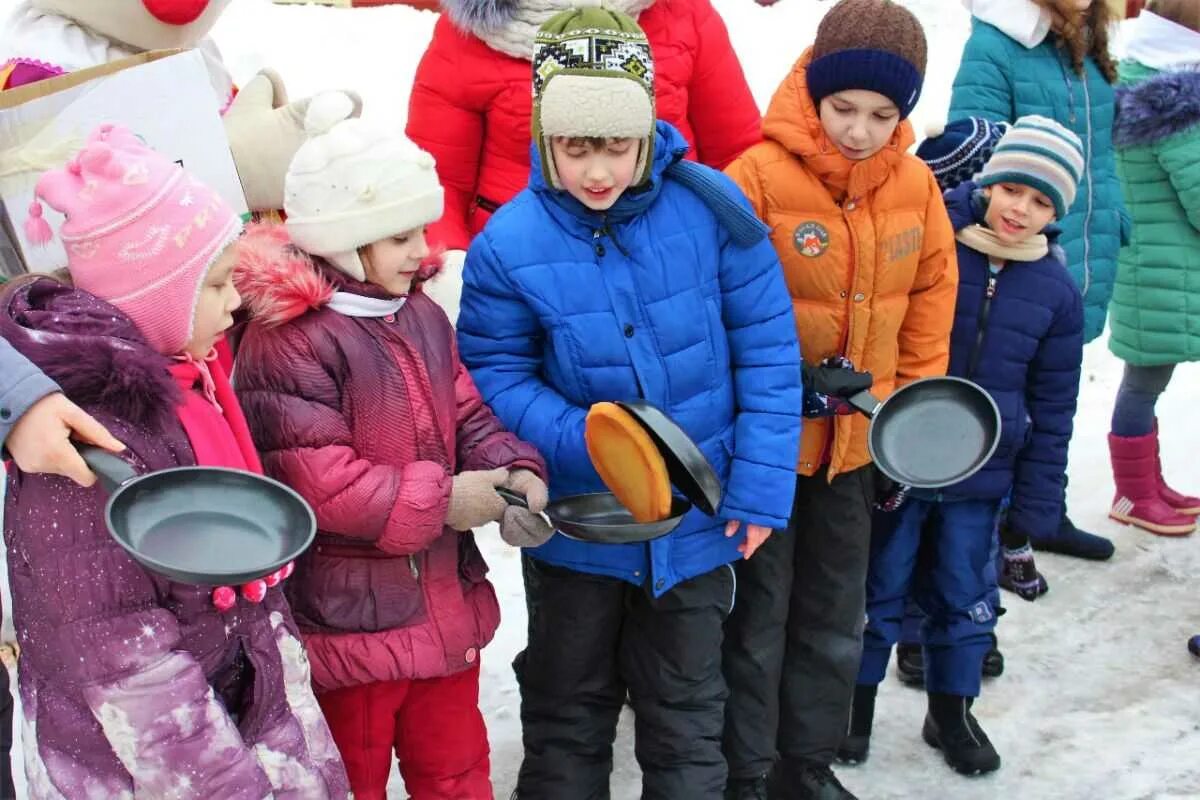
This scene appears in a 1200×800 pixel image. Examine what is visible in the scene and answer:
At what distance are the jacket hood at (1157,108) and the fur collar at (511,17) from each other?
7.71 feet

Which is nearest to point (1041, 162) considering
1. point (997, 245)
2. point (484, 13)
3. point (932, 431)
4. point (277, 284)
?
point (997, 245)

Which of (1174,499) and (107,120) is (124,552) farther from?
(1174,499)

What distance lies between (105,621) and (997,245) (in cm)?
236

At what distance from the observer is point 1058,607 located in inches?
175

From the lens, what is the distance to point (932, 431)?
9.52 feet

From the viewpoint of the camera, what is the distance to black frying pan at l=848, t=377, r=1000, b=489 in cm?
283

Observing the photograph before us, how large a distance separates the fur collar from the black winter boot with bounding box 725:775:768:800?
6.26ft

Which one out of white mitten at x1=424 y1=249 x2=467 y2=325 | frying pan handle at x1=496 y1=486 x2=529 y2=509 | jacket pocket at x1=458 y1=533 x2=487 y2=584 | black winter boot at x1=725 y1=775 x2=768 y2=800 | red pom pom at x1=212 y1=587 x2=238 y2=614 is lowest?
black winter boot at x1=725 y1=775 x2=768 y2=800

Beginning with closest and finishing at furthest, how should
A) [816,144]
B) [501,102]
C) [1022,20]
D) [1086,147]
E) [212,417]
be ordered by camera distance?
[212,417], [816,144], [501,102], [1022,20], [1086,147]

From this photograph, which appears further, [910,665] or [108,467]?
[910,665]

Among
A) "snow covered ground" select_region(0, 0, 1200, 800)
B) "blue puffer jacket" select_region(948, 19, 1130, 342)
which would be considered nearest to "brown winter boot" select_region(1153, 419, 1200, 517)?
"snow covered ground" select_region(0, 0, 1200, 800)

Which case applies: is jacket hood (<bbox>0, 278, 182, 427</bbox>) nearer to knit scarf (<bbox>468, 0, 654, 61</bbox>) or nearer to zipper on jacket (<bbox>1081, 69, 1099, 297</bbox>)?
knit scarf (<bbox>468, 0, 654, 61</bbox>)

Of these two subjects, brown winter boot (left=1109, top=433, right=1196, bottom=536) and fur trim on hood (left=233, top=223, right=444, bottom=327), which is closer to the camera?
fur trim on hood (left=233, top=223, right=444, bottom=327)

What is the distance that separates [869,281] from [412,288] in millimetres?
1085
